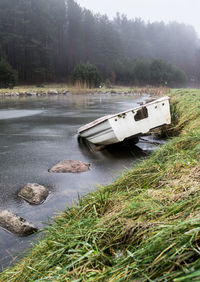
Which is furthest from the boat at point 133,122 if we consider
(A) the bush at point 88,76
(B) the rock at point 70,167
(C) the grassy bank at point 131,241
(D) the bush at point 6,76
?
(A) the bush at point 88,76

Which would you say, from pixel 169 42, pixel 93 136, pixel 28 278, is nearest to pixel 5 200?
pixel 28 278

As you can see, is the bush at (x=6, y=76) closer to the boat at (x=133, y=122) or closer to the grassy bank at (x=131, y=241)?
the boat at (x=133, y=122)

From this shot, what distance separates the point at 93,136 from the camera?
7.48 metres

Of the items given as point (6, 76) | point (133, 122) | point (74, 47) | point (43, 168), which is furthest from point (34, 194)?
point (74, 47)

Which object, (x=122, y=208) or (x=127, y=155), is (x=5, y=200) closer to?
(x=122, y=208)

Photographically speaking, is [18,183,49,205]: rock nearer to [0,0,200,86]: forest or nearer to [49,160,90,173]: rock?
[49,160,90,173]: rock

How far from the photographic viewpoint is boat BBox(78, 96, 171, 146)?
6.49 m

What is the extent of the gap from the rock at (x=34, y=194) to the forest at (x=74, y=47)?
1391 inches

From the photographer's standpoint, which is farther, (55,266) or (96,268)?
(55,266)

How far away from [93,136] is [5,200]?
143 inches

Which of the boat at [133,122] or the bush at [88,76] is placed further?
the bush at [88,76]

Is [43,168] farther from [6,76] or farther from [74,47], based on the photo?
[74,47]

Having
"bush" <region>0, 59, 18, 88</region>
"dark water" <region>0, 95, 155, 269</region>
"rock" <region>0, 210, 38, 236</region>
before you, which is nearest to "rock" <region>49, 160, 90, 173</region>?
"dark water" <region>0, 95, 155, 269</region>

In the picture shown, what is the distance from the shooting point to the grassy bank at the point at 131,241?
1481 millimetres
